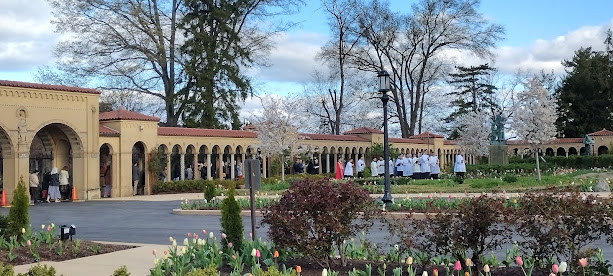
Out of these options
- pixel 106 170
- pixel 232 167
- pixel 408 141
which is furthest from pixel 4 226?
pixel 408 141

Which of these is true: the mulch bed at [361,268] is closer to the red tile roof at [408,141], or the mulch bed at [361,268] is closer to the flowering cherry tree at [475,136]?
the red tile roof at [408,141]

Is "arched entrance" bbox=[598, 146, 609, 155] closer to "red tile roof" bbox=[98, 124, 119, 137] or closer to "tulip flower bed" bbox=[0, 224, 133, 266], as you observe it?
"red tile roof" bbox=[98, 124, 119, 137]

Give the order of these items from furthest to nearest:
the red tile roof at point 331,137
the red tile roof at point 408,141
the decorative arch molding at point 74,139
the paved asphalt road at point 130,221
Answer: the red tile roof at point 408,141, the red tile roof at point 331,137, the decorative arch molding at point 74,139, the paved asphalt road at point 130,221

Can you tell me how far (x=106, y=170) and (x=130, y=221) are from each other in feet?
47.4

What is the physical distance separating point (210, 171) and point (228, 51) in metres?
10.5

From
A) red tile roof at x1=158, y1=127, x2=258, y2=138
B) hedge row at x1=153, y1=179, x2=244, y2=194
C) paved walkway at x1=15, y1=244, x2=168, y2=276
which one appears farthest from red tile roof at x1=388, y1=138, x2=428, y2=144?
paved walkway at x1=15, y1=244, x2=168, y2=276

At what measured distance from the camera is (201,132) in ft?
118

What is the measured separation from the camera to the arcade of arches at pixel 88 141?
25.9 m

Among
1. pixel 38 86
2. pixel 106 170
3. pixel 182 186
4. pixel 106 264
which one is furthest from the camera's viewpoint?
pixel 182 186

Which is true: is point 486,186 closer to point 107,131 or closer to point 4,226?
point 107,131

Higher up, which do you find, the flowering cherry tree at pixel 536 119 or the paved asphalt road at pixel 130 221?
the flowering cherry tree at pixel 536 119

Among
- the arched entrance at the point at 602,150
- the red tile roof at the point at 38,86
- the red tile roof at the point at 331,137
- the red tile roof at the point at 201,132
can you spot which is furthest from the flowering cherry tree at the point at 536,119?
the arched entrance at the point at 602,150

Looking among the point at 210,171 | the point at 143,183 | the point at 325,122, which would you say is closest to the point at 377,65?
the point at 325,122

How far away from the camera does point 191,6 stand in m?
44.2
